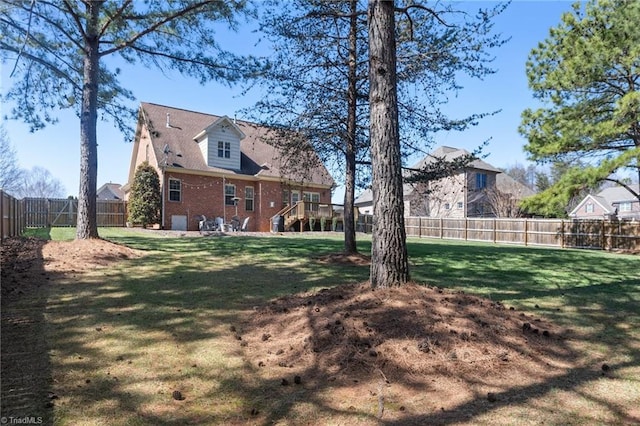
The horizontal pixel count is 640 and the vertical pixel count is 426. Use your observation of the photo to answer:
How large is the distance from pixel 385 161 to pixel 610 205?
5666 cm

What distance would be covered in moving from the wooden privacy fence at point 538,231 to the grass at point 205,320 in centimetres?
954

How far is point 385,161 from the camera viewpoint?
4.64m

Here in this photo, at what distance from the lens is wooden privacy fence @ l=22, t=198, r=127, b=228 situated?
69.3ft

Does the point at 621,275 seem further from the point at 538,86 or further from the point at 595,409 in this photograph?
the point at 538,86

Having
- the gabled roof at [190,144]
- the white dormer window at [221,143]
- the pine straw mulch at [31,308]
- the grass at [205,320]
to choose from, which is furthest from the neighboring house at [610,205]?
the pine straw mulch at [31,308]

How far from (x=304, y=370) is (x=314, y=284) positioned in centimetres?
339

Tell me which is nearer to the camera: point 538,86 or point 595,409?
point 595,409

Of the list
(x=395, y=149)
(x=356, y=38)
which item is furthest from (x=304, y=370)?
(x=356, y=38)

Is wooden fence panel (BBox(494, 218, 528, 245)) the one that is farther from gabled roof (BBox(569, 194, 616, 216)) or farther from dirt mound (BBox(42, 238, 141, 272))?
gabled roof (BBox(569, 194, 616, 216))

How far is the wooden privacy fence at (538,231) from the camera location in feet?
58.1

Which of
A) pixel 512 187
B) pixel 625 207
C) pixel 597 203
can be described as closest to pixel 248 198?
pixel 512 187

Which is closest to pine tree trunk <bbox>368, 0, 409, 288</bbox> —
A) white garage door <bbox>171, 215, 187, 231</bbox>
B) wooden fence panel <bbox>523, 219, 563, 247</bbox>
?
white garage door <bbox>171, 215, 187, 231</bbox>

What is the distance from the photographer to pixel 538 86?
59.7ft

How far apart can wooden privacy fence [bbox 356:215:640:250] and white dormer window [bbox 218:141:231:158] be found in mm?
10704
